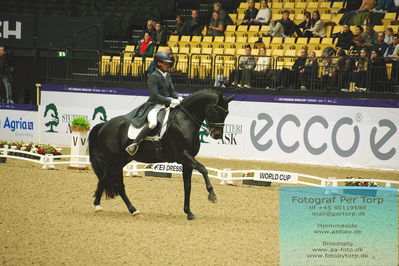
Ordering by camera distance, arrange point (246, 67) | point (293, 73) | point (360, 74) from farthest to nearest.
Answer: point (246, 67) → point (293, 73) → point (360, 74)

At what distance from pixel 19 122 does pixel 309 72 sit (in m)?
9.60

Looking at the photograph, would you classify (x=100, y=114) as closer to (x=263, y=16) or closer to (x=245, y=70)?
(x=245, y=70)

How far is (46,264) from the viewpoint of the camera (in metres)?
8.05

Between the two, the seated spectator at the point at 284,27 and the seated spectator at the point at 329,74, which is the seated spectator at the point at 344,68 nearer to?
the seated spectator at the point at 329,74

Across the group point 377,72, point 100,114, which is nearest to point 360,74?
point 377,72

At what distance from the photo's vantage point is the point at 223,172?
1647 centimetres

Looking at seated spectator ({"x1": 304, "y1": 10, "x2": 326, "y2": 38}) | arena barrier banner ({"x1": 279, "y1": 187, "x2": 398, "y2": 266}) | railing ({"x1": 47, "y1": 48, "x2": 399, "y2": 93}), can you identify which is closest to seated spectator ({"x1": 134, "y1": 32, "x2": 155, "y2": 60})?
railing ({"x1": 47, "y1": 48, "x2": 399, "y2": 93})

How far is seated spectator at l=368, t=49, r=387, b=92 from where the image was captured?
18969mm

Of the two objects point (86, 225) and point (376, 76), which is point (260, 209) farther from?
point (376, 76)

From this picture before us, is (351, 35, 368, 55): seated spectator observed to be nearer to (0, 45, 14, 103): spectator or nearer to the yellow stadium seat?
the yellow stadium seat

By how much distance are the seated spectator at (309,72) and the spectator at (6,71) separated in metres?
10.2

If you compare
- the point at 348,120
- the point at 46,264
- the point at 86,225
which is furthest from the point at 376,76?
the point at 46,264

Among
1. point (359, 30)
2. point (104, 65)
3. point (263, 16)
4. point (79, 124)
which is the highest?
point (263, 16)

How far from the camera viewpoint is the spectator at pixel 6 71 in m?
24.4
